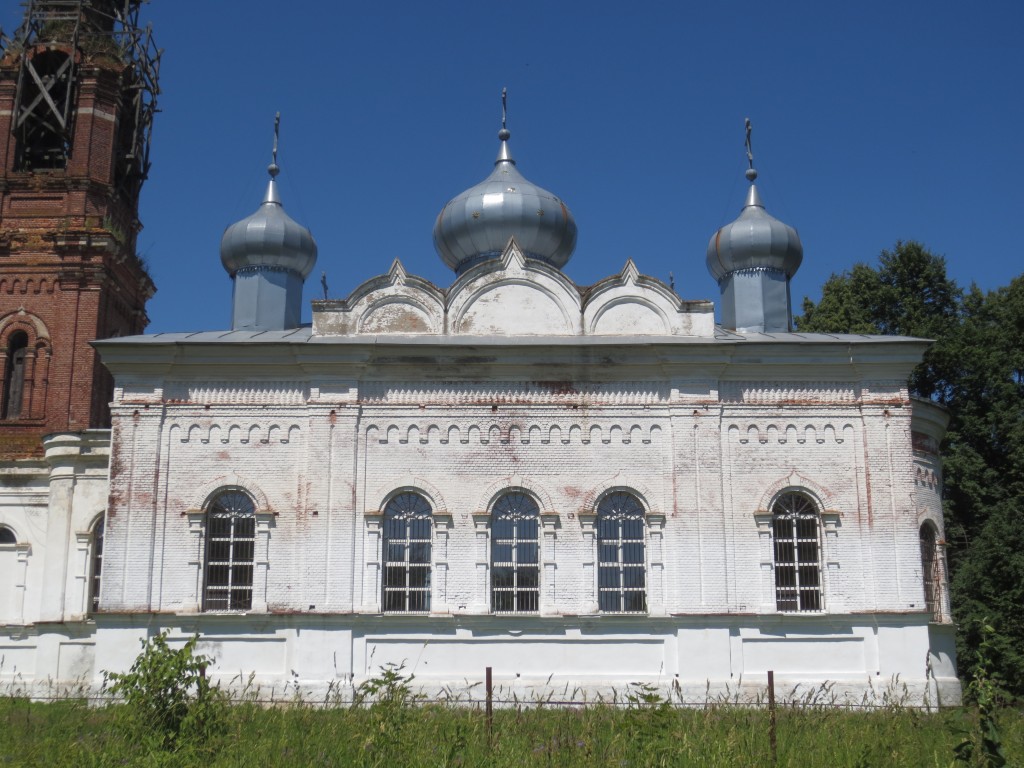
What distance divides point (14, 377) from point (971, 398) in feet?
63.1

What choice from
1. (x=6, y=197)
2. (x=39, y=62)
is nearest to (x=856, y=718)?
(x=6, y=197)

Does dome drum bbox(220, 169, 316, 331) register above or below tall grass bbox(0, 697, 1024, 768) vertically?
above

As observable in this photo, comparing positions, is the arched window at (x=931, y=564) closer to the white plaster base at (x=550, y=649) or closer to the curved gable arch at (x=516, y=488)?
the white plaster base at (x=550, y=649)

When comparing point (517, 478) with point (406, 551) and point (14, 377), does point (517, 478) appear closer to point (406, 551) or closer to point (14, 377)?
point (406, 551)

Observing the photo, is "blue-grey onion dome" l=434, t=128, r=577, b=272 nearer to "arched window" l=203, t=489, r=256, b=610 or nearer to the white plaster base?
"arched window" l=203, t=489, r=256, b=610

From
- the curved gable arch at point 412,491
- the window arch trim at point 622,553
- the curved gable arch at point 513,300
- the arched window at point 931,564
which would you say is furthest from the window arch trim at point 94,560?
the arched window at point 931,564

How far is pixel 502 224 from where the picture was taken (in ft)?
61.4

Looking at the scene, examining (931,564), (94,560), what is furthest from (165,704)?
(931,564)

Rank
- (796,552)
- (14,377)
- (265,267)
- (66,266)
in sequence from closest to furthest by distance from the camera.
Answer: (796,552), (265,267), (14,377), (66,266)

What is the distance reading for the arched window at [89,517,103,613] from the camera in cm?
1706

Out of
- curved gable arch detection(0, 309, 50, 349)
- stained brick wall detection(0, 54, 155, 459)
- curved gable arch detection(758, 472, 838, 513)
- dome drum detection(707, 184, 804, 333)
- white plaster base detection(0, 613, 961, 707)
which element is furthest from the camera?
curved gable arch detection(0, 309, 50, 349)

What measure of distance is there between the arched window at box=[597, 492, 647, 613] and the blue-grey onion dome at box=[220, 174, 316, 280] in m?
7.40

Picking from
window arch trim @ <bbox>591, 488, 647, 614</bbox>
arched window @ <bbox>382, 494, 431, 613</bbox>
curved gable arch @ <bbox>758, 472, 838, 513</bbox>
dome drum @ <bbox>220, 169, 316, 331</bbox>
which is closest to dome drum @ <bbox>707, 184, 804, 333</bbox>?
curved gable arch @ <bbox>758, 472, 838, 513</bbox>

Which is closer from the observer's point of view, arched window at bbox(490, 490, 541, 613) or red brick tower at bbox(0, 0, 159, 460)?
arched window at bbox(490, 490, 541, 613)
